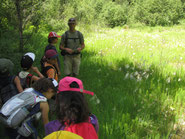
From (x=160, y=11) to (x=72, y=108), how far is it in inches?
1245

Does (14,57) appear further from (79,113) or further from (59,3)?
(59,3)

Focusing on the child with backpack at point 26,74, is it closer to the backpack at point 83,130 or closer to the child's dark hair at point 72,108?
the child's dark hair at point 72,108

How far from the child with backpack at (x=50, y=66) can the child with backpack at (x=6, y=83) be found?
2.40 ft

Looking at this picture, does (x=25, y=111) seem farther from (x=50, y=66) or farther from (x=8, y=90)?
(x=50, y=66)

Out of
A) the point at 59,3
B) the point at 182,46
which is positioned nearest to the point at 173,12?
the point at 59,3

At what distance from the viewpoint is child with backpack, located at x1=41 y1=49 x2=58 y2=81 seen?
3.24m

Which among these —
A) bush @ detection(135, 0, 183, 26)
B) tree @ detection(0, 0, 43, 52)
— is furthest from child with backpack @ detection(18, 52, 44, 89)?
bush @ detection(135, 0, 183, 26)

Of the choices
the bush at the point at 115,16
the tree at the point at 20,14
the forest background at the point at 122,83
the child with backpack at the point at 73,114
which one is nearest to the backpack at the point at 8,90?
the forest background at the point at 122,83

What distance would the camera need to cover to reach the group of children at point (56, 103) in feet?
4.51

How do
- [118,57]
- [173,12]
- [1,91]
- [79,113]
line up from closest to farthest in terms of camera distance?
[79,113] → [1,91] → [118,57] → [173,12]

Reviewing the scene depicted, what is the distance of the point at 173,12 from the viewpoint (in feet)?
95.7

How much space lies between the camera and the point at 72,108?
1.42 meters

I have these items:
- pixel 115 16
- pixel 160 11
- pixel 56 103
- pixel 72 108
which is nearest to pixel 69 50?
pixel 56 103

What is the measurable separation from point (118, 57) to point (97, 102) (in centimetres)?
349
